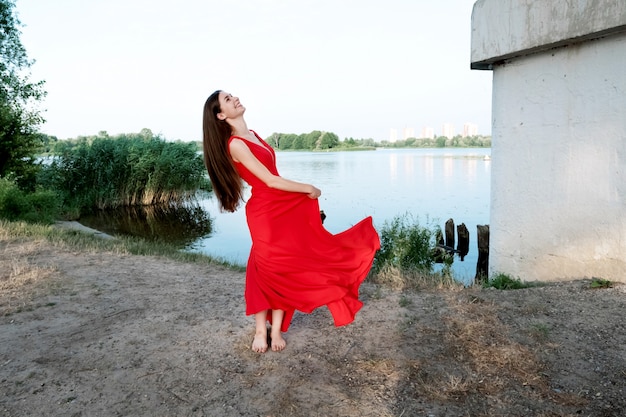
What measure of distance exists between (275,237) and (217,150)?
0.75 metres

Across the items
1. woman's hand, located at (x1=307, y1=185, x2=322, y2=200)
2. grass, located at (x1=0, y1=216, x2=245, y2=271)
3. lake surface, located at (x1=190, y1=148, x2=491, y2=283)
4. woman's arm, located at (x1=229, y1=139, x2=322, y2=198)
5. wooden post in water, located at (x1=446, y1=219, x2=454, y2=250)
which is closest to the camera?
woman's arm, located at (x1=229, y1=139, x2=322, y2=198)

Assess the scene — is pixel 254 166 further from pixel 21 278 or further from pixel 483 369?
pixel 21 278

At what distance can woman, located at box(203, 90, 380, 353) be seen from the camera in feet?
11.0

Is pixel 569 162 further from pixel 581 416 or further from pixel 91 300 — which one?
pixel 91 300

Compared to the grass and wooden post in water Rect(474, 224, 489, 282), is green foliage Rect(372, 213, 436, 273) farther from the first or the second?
the grass

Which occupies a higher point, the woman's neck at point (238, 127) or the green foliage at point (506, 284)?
the woman's neck at point (238, 127)

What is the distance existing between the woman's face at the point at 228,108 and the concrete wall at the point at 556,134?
3.66m

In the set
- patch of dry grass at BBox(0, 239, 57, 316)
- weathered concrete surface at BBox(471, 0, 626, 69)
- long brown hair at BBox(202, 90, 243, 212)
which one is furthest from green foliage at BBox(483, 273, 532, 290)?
patch of dry grass at BBox(0, 239, 57, 316)

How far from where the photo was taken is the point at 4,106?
14.6m

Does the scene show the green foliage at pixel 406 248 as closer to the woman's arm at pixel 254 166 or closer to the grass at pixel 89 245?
the grass at pixel 89 245

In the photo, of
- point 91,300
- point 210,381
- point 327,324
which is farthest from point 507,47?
point 91,300

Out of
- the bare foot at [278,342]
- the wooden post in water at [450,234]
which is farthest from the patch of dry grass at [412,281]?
the wooden post in water at [450,234]

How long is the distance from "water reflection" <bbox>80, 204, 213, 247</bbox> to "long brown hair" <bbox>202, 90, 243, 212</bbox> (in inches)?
475

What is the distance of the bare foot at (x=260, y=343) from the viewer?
11.8 ft
